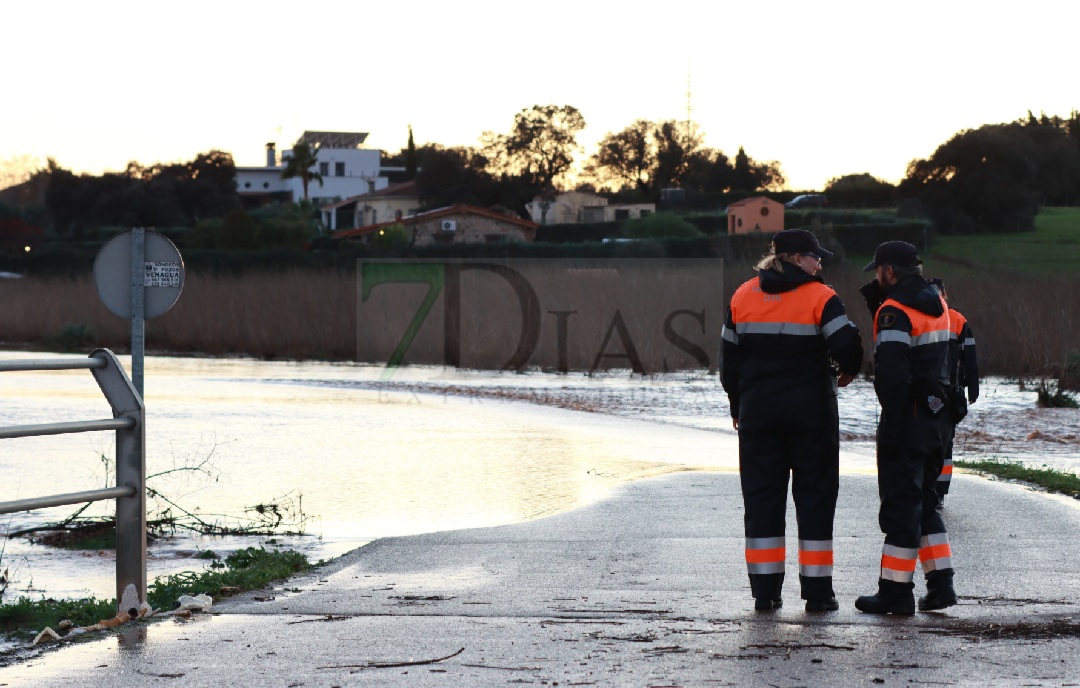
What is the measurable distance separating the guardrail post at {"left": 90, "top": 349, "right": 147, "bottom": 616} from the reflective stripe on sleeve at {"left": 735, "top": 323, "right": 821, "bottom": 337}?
2966 millimetres

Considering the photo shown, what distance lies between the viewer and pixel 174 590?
25.8 feet

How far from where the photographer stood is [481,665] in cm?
602

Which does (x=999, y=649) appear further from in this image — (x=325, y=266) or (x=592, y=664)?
(x=325, y=266)

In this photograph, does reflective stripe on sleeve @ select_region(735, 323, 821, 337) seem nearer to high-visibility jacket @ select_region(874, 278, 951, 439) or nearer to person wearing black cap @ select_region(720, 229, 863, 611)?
person wearing black cap @ select_region(720, 229, 863, 611)

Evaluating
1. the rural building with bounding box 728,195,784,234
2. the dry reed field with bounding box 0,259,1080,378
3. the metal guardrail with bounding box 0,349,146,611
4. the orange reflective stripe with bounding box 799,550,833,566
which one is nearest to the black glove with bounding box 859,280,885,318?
the orange reflective stripe with bounding box 799,550,833,566

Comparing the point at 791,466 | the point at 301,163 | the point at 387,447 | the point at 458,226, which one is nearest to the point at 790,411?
→ the point at 791,466

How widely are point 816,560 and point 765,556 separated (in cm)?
25

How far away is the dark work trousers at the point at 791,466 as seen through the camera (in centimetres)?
727

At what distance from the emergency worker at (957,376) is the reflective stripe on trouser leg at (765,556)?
3.02ft

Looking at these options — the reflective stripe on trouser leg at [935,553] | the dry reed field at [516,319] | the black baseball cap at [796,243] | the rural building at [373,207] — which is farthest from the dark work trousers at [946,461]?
the rural building at [373,207]

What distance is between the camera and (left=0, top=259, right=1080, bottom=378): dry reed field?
32781 mm

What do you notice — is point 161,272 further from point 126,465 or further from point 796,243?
point 796,243

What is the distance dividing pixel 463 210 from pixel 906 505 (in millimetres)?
78483

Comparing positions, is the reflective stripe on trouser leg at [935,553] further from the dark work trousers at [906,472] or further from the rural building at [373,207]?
the rural building at [373,207]
